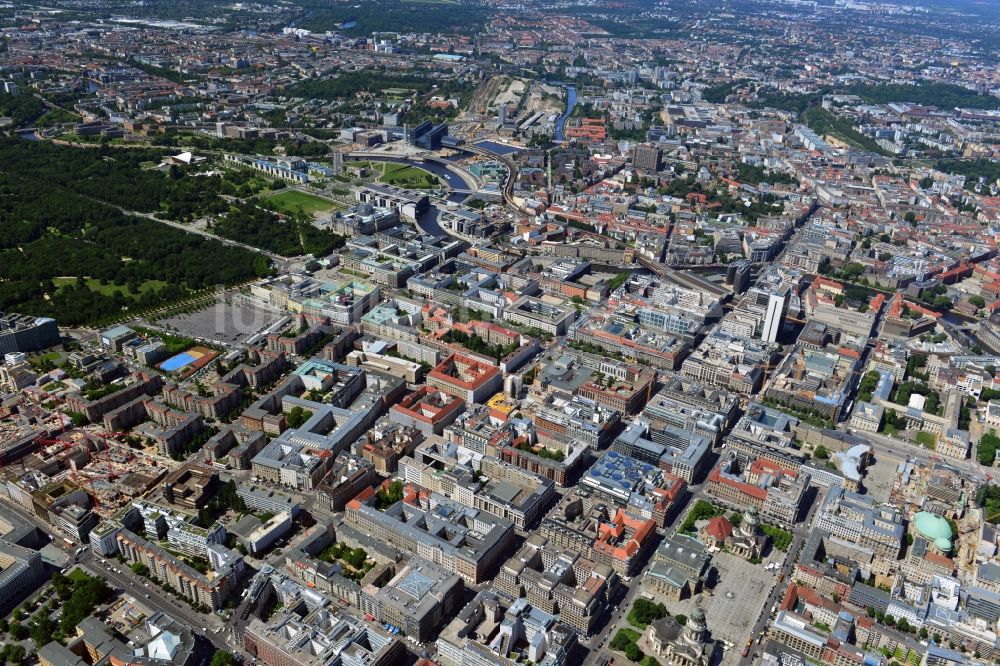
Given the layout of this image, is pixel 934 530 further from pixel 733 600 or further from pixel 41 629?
pixel 41 629

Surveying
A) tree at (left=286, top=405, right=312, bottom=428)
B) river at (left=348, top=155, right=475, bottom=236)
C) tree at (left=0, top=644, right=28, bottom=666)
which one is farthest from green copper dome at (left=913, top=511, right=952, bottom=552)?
river at (left=348, top=155, right=475, bottom=236)

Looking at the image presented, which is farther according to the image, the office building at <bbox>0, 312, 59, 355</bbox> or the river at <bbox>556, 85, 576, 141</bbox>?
the river at <bbox>556, 85, 576, 141</bbox>

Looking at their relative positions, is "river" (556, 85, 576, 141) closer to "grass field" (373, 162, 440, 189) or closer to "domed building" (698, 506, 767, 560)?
"grass field" (373, 162, 440, 189)

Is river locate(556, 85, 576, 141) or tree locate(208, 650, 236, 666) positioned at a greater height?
river locate(556, 85, 576, 141)

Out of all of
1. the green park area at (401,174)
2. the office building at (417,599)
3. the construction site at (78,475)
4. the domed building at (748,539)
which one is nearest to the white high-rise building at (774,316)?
the domed building at (748,539)

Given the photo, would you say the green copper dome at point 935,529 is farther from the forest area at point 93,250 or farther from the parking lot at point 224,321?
the forest area at point 93,250
